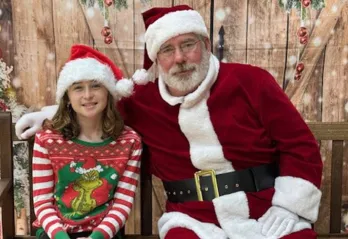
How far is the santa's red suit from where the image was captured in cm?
173

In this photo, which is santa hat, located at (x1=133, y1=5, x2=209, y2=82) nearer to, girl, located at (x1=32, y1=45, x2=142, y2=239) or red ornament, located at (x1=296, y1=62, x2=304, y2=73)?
girl, located at (x1=32, y1=45, x2=142, y2=239)

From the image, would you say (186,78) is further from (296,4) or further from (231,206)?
(296,4)

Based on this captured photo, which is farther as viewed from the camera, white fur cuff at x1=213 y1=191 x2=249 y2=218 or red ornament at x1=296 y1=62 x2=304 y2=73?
red ornament at x1=296 y1=62 x2=304 y2=73

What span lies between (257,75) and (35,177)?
959 millimetres

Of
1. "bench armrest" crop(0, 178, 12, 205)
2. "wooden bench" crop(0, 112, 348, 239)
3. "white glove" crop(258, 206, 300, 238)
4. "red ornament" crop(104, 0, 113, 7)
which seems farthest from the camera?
"red ornament" crop(104, 0, 113, 7)

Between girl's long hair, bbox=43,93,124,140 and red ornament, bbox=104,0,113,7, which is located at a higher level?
red ornament, bbox=104,0,113,7

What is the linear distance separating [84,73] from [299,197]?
0.94 meters

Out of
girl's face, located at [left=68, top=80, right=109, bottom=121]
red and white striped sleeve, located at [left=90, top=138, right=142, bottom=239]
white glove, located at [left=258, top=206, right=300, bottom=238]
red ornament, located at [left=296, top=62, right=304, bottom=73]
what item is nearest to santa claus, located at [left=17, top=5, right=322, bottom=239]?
white glove, located at [left=258, top=206, right=300, bottom=238]

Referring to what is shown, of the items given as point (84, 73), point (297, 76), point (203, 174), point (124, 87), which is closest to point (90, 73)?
point (84, 73)

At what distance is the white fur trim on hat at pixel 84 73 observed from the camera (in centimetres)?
169

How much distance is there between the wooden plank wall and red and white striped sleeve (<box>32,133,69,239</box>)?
2.18ft

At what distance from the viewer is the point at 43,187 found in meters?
1.77

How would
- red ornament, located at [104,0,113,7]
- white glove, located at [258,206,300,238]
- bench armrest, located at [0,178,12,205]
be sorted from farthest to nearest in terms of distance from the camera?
red ornament, located at [104,0,113,7] → bench armrest, located at [0,178,12,205] → white glove, located at [258,206,300,238]

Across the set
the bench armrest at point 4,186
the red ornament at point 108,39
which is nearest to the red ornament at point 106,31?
the red ornament at point 108,39
